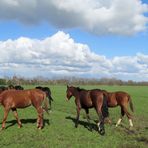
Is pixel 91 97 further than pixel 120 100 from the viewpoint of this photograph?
No

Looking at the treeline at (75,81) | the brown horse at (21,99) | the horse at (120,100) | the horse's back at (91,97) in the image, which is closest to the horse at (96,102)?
the horse's back at (91,97)

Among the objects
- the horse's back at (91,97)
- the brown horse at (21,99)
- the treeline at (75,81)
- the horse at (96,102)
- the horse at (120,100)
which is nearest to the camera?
the horse at (96,102)

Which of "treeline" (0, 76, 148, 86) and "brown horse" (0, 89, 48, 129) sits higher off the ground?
"treeline" (0, 76, 148, 86)

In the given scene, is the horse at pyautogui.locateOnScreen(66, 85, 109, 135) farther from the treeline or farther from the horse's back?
the treeline

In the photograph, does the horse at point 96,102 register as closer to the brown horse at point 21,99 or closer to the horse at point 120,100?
the horse at point 120,100

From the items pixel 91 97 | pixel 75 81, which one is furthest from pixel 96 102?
pixel 75 81

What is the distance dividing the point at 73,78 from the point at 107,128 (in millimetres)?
130157

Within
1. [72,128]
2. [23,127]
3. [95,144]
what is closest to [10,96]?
[23,127]

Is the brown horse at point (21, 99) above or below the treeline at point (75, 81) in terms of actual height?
below

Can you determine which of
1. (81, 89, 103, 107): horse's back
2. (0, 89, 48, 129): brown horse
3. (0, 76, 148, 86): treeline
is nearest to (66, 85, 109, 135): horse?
(81, 89, 103, 107): horse's back

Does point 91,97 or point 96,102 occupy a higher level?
point 91,97

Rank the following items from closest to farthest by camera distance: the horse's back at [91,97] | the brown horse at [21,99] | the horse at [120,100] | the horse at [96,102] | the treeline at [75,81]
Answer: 1. the horse at [96,102]
2. the horse's back at [91,97]
3. the brown horse at [21,99]
4. the horse at [120,100]
5. the treeline at [75,81]

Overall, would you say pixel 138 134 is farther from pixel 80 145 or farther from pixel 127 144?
pixel 80 145

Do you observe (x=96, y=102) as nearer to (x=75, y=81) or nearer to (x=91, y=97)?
(x=91, y=97)
